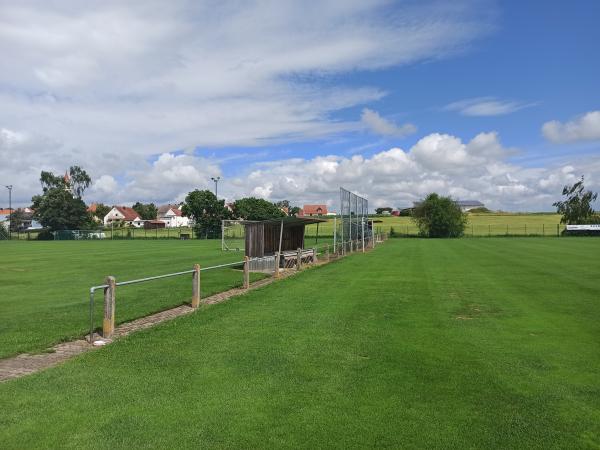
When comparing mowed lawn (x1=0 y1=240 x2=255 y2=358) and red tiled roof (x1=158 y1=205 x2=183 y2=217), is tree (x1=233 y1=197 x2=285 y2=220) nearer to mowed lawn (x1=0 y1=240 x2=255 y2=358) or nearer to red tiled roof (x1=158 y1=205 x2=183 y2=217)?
mowed lawn (x1=0 y1=240 x2=255 y2=358)

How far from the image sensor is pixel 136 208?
16400 centimetres

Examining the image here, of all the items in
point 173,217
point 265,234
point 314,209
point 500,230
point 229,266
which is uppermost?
point 314,209

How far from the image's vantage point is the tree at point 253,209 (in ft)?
262

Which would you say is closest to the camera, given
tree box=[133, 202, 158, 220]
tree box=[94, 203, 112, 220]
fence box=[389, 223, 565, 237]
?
fence box=[389, 223, 565, 237]

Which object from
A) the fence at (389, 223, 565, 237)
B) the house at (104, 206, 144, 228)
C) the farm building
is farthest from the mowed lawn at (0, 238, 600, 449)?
the house at (104, 206, 144, 228)

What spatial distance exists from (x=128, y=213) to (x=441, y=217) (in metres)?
101

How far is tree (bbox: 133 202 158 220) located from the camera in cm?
16275

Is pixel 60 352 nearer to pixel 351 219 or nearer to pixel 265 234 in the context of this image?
pixel 265 234

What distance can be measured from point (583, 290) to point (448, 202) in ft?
198

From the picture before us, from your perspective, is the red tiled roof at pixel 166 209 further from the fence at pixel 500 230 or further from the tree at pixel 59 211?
the fence at pixel 500 230

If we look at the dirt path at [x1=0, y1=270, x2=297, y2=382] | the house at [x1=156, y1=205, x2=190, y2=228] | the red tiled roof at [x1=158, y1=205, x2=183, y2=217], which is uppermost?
the red tiled roof at [x1=158, y1=205, x2=183, y2=217]

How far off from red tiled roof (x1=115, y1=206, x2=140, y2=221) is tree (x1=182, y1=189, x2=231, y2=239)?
77438mm

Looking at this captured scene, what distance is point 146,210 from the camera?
165 meters

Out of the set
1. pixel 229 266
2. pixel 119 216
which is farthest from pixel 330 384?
pixel 119 216
